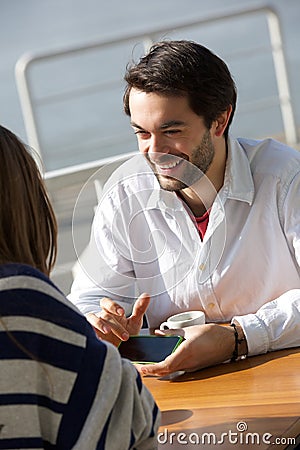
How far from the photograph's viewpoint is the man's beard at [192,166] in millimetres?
1743

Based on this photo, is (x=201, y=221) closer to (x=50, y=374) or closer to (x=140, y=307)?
(x=140, y=307)

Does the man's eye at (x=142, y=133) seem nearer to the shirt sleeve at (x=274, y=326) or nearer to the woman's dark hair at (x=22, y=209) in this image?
the shirt sleeve at (x=274, y=326)

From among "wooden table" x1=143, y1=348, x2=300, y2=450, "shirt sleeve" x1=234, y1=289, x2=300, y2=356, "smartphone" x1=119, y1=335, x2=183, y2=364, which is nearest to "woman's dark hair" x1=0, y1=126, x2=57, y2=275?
"wooden table" x1=143, y1=348, x2=300, y2=450

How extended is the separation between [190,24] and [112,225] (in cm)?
226

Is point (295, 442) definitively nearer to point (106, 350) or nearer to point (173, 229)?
point (106, 350)

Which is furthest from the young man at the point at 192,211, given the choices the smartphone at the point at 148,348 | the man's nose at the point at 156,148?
the smartphone at the point at 148,348

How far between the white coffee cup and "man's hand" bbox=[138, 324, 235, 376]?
0.03m

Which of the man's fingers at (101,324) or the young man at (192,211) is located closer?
the man's fingers at (101,324)

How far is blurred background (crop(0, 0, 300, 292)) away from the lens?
146 inches

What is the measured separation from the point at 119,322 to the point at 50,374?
1.94 ft

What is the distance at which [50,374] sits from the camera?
0.97 metres

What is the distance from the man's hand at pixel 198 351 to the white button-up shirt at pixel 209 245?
0.18 meters

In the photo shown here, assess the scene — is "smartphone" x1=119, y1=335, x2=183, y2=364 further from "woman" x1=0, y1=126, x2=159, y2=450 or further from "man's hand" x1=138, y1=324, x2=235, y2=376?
"woman" x1=0, y1=126, x2=159, y2=450

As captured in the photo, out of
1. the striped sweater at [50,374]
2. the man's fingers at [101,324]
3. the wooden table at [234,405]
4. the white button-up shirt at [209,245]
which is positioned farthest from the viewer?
the white button-up shirt at [209,245]
